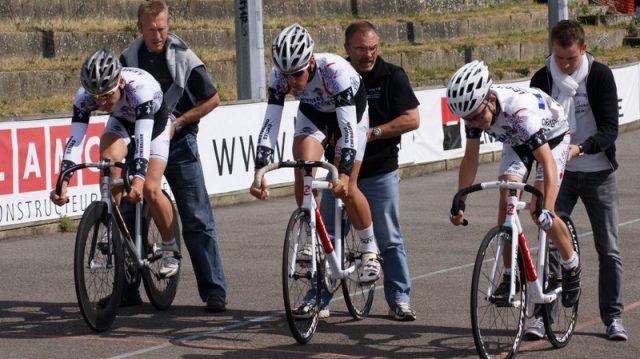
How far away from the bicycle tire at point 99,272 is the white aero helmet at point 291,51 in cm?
160

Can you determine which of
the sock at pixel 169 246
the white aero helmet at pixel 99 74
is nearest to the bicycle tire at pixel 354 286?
the sock at pixel 169 246

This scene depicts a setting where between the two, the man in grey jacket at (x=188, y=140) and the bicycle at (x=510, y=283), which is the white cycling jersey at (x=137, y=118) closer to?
the man in grey jacket at (x=188, y=140)

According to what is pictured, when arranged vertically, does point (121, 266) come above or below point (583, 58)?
below

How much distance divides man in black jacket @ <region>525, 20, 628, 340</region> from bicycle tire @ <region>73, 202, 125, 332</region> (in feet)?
8.86

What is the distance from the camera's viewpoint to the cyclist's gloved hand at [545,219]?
7610mm

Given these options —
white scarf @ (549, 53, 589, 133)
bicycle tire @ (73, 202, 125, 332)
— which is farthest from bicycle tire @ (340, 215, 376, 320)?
white scarf @ (549, 53, 589, 133)

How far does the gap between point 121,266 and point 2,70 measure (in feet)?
45.1

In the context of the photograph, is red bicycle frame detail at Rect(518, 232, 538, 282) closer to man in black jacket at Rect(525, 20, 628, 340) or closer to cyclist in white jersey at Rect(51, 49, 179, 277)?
man in black jacket at Rect(525, 20, 628, 340)

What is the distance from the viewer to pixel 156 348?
8234 millimetres

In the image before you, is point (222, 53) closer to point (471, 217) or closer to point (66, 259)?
point (471, 217)

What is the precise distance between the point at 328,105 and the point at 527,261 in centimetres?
172

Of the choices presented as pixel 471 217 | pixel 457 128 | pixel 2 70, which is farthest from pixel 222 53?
pixel 471 217

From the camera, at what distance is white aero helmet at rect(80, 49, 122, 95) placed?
841 cm

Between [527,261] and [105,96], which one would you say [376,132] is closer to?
[527,261]
